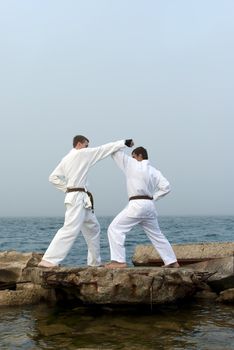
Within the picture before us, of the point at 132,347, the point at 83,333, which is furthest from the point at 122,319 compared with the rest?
the point at 132,347

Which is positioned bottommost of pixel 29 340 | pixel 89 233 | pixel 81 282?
pixel 29 340

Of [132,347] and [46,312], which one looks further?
[46,312]

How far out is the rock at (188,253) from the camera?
1019 cm

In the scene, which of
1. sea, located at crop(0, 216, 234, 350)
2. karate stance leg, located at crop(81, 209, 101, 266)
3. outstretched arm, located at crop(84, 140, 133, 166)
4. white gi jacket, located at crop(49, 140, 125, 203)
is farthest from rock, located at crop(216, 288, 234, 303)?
outstretched arm, located at crop(84, 140, 133, 166)

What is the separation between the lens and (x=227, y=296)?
834 cm

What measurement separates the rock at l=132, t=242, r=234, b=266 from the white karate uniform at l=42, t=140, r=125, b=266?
6.49 feet

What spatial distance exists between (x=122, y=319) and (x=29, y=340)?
5.08ft

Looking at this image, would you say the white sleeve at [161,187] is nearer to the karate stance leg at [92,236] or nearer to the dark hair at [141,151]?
the dark hair at [141,151]

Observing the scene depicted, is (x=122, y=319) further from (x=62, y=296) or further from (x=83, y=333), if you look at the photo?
(x=62, y=296)

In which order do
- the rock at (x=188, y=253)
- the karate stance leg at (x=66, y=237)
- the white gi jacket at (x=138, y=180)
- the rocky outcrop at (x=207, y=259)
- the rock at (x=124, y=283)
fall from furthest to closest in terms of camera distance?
the rock at (x=188, y=253) < the rocky outcrop at (x=207, y=259) < the white gi jacket at (x=138, y=180) < the karate stance leg at (x=66, y=237) < the rock at (x=124, y=283)

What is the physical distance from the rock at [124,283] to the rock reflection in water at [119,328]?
0.23m

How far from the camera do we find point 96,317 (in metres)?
7.49

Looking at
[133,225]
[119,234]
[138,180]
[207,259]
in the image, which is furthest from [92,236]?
[207,259]

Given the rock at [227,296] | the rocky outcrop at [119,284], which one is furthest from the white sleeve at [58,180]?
the rock at [227,296]
